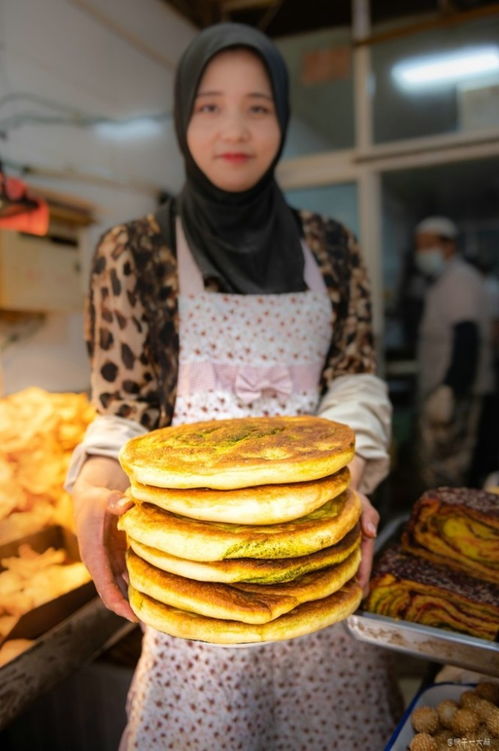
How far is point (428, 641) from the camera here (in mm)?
860

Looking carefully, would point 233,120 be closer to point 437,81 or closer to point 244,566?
point 244,566

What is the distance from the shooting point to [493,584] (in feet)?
3.30

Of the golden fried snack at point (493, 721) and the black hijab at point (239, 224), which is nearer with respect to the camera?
the golden fried snack at point (493, 721)

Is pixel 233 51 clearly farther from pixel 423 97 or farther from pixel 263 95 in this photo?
pixel 423 97

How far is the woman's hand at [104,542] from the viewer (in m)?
0.83

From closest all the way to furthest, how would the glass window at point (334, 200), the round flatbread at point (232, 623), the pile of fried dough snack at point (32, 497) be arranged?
the round flatbread at point (232, 623) < the pile of fried dough snack at point (32, 497) < the glass window at point (334, 200)

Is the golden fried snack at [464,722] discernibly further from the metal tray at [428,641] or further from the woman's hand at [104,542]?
the woman's hand at [104,542]

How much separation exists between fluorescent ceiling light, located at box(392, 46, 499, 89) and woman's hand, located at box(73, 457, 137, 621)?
12.2 feet

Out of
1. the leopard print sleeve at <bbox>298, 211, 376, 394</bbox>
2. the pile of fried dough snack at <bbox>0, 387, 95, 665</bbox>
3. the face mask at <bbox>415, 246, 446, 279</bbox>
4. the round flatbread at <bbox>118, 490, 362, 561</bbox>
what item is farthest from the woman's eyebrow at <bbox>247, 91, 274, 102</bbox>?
the face mask at <bbox>415, 246, 446, 279</bbox>

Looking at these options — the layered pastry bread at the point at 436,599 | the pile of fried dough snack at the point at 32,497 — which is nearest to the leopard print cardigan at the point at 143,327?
Answer: the pile of fried dough snack at the point at 32,497

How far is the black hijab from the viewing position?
121cm

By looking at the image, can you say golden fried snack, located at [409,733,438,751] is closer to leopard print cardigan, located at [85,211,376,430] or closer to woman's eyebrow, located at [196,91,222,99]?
leopard print cardigan, located at [85,211,376,430]

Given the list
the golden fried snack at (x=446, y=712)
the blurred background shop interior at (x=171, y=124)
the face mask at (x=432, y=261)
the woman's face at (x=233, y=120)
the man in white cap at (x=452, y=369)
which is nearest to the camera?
the golden fried snack at (x=446, y=712)

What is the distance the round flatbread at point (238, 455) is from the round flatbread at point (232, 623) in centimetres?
17
